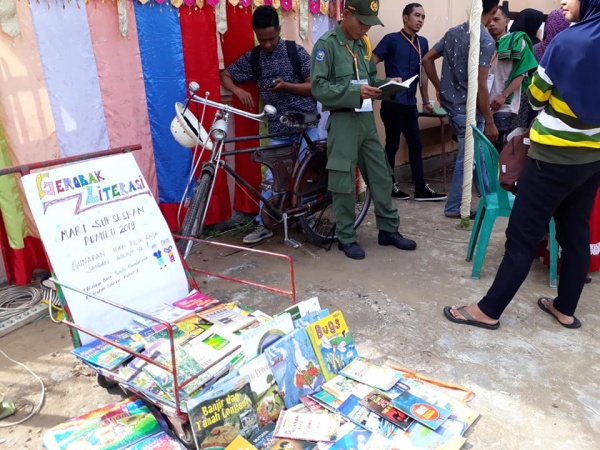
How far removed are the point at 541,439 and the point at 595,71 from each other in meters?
1.62

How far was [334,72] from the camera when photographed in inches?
144

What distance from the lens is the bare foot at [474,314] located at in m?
2.93

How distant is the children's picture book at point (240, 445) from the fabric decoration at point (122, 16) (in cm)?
289

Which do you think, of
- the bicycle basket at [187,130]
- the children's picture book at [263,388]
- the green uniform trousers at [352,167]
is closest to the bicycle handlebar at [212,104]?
the bicycle basket at [187,130]

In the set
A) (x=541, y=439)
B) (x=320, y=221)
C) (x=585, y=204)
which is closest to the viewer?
(x=541, y=439)

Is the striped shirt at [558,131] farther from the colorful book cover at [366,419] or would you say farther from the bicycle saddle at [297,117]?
the bicycle saddle at [297,117]

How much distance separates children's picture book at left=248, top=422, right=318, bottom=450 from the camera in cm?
195

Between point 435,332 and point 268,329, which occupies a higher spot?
point 268,329

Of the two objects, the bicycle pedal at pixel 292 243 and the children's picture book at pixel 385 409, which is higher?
the children's picture book at pixel 385 409

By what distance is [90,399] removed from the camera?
244cm

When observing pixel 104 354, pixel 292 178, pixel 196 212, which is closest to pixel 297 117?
pixel 292 178

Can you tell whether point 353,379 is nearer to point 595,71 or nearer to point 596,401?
point 596,401

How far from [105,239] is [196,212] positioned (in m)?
0.94

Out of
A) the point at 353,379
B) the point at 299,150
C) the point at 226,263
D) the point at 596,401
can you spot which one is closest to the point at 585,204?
the point at 596,401
